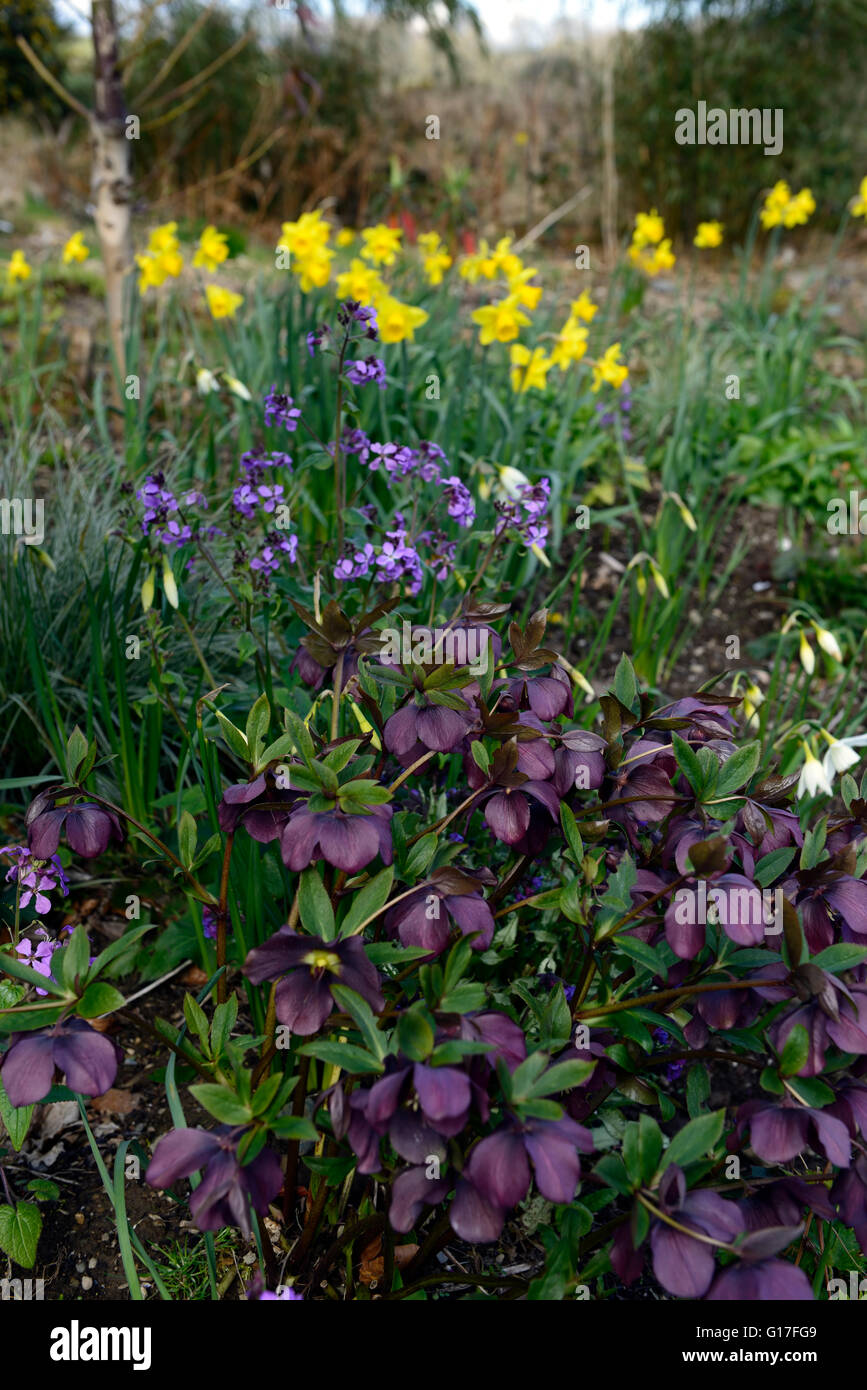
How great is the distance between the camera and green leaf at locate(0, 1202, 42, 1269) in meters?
1.24

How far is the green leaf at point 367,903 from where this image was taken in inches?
41.2

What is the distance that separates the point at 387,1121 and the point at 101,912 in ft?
3.99

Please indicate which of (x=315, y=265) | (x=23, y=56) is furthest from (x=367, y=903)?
(x=23, y=56)

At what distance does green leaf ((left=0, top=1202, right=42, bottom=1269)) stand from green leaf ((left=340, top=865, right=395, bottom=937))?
63cm

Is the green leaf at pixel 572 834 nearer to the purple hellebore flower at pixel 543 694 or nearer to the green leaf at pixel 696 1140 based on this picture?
the purple hellebore flower at pixel 543 694

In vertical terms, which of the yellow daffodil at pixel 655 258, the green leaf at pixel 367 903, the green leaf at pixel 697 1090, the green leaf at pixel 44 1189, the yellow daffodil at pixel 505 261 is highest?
the yellow daffodil at pixel 655 258

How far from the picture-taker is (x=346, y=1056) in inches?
37.9

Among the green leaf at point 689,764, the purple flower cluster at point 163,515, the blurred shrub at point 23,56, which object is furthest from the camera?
the blurred shrub at point 23,56

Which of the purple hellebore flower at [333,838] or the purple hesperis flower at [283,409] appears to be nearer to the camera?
the purple hellebore flower at [333,838]

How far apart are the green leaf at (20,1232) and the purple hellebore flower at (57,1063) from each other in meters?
0.43

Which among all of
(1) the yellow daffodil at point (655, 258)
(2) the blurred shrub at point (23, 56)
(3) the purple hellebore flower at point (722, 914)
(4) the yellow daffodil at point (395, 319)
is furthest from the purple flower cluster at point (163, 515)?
(2) the blurred shrub at point (23, 56)

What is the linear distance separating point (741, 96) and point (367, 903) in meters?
9.02

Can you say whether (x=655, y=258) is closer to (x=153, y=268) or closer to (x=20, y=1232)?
(x=153, y=268)
